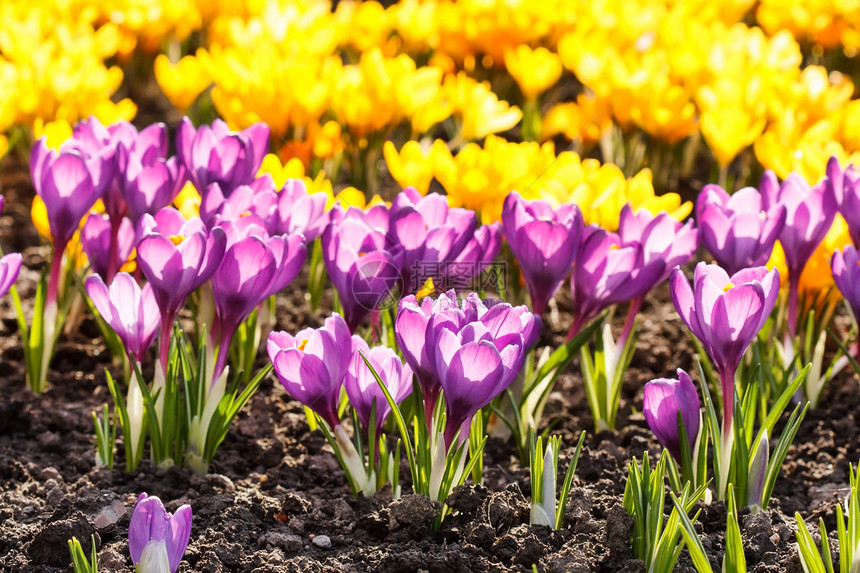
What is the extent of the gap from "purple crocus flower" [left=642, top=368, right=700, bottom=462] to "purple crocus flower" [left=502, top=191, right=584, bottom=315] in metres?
0.32

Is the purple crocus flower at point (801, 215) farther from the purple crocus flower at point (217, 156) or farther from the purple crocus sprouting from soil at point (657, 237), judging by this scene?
the purple crocus flower at point (217, 156)

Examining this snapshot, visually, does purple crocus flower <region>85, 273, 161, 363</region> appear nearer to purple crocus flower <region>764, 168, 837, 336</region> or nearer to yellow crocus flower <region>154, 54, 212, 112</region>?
purple crocus flower <region>764, 168, 837, 336</region>

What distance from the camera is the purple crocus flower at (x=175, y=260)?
144 cm

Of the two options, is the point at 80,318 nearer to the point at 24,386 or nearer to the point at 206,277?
the point at 24,386

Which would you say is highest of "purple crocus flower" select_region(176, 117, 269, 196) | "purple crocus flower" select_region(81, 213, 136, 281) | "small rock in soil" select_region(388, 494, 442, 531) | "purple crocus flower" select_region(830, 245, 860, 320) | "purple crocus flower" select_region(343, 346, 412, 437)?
"purple crocus flower" select_region(176, 117, 269, 196)

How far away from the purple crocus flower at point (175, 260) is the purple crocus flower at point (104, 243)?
352mm

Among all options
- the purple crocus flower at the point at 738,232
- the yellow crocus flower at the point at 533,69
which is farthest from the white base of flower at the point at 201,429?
the yellow crocus flower at the point at 533,69

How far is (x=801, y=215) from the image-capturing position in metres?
1.78

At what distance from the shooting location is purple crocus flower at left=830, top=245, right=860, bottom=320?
1645 millimetres

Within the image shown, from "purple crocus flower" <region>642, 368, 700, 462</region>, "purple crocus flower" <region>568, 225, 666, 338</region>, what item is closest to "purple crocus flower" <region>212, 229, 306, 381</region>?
"purple crocus flower" <region>568, 225, 666, 338</region>

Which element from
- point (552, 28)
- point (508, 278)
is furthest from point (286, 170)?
point (552, 28)

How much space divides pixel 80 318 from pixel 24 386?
249mm

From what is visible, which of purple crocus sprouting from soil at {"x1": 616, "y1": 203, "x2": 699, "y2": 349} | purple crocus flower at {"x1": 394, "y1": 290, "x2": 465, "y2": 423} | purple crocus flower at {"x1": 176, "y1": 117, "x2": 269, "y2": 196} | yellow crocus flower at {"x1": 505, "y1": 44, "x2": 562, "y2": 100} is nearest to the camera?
purple crocus flower at {"x1": 394, "y1": 290, "x2": 465, "y2": 423}

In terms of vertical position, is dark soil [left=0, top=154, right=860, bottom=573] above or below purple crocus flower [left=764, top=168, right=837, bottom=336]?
A: below
